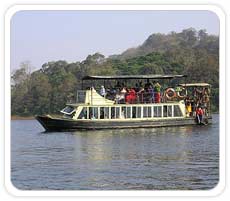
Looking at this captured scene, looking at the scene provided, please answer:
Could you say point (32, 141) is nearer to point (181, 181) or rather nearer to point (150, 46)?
point (150, 46)

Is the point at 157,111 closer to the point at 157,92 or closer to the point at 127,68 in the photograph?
the point at 157,92

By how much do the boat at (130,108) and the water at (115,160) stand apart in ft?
1.34

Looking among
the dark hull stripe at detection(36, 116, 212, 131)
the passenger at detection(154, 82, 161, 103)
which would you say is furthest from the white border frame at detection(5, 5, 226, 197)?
the dark hull stripe at detection(36, 116, 212, 131)

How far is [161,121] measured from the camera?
10203 mm

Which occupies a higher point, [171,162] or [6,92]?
[6,92]

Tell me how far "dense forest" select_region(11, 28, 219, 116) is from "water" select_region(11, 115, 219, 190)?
42 centimetres

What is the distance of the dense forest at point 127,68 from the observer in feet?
25.7

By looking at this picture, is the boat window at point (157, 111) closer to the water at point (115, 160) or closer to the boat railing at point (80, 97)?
the water at point (115, 160)

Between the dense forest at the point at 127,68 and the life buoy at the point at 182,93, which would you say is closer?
the dense forest at the point at 127,68

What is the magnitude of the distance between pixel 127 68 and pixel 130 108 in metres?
1.38
